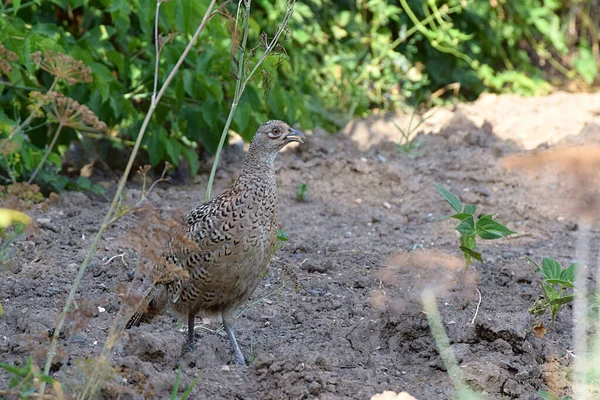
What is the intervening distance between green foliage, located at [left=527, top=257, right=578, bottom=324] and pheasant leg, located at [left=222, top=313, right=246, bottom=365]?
1.48m

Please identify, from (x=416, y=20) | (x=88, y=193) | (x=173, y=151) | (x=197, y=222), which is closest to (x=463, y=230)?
(x=197, y=222)

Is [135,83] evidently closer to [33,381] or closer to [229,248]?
[229,248]

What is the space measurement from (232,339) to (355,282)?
1.07 m

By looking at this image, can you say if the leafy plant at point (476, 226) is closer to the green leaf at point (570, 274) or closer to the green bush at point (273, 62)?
the green leaf at point (570, 274)

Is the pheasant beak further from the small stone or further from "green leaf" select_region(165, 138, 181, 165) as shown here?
"green leaf" select_region(165, 138, 181, 165)

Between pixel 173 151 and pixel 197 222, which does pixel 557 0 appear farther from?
pixel 197 222

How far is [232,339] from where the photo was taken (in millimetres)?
4512

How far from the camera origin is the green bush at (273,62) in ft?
19.3

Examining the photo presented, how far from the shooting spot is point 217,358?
440cm

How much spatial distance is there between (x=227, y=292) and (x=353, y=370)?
0.73m

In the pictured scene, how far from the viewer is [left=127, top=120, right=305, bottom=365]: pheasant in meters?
4.31

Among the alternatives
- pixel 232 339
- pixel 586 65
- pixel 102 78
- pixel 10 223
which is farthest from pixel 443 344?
pixel 586 65

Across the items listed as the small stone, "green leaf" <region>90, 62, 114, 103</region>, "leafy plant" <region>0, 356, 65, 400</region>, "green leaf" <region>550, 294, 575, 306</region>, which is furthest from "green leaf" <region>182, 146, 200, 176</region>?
"leafy plant" <region>0, 356, 65, 400</region>

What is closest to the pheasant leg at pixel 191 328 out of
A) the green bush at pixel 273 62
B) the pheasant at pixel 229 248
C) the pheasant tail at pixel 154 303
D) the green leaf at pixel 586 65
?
the pheasant at pixel 229 248
